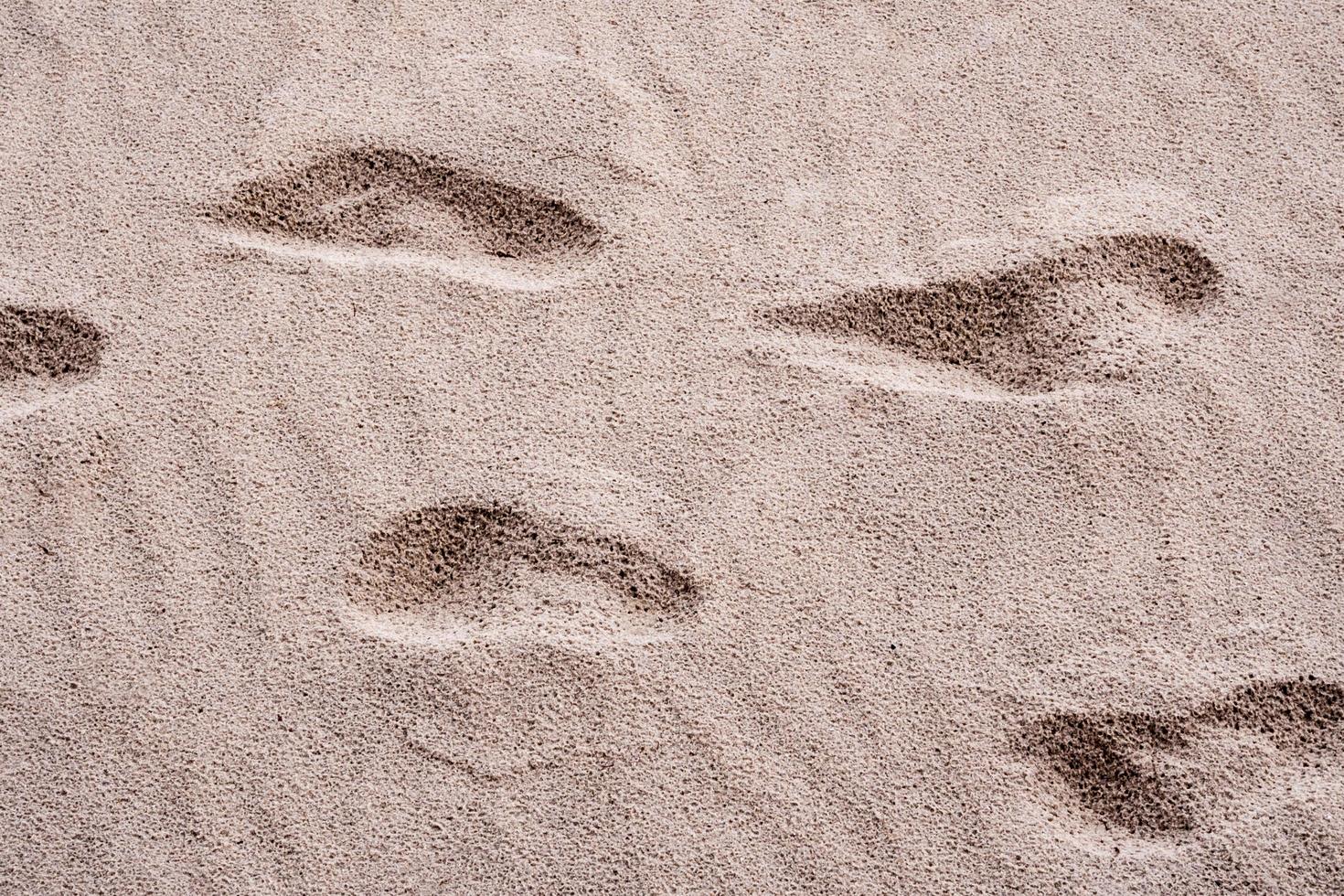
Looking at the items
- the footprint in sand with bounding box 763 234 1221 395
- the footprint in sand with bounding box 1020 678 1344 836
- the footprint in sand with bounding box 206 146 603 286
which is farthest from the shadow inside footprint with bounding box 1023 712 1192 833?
the footprint in sand with bounding box 206 146 603 286

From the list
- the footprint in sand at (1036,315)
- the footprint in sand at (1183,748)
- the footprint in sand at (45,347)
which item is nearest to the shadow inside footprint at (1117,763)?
the footprint in sand at (1183,748)

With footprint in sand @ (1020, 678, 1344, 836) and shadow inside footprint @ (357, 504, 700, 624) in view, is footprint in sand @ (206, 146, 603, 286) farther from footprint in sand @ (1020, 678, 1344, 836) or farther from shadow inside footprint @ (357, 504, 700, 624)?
footprint in sand @ (1020, 678, 1344, 836)

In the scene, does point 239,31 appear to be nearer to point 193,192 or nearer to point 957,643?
point 193,192

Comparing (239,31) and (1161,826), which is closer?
(1161,826)

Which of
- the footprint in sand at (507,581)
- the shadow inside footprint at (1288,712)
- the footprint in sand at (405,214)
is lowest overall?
the footprint in sand at (507,581)

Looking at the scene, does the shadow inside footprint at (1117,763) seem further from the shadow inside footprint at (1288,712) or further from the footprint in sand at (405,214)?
the footprint in sand at (405,214)

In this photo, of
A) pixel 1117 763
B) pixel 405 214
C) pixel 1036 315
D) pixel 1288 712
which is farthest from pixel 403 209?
pixel 1288 712

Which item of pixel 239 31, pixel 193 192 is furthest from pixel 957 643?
pixel 239 31

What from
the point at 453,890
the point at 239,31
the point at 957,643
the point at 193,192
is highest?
the point at 239,31

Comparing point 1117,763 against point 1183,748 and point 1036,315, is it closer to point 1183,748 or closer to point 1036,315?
point 1183,748
